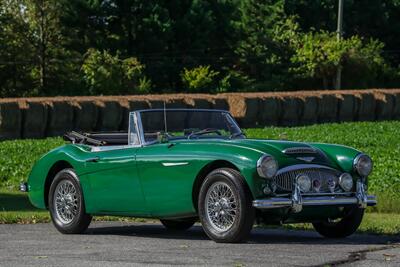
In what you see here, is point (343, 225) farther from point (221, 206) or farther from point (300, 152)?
point (221, 206)

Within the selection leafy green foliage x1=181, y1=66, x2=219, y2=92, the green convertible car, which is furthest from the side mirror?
leafy green foliage x1=181, y1=66, x2=219, y2=92

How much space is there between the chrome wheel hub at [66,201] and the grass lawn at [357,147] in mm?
1374

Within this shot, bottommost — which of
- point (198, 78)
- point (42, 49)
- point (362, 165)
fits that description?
point (198, 78)

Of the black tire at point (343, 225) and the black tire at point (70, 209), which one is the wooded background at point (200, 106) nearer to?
the black tire at point (70, 209)

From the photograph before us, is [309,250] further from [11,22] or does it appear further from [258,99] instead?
[11,22]

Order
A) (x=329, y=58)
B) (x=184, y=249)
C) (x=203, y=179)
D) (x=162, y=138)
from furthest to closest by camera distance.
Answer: (x=329, y=58), (x=162, y=138), (x=203, y=179), (x=184, y=249)

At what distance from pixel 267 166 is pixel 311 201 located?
0.59 meters

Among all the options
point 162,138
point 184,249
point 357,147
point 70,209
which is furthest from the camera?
point 357,147

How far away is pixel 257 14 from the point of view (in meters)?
74.6

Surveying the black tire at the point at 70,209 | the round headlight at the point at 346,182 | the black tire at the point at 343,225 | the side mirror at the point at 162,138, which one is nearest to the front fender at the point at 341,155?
the round headlight at the point at 346,182

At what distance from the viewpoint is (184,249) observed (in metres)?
9.50

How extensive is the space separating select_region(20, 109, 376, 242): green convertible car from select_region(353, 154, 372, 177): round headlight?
0.03 feet

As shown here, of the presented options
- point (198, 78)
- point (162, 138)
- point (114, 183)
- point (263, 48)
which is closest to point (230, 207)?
point (162, 138)

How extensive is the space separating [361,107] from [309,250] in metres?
38.9
